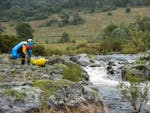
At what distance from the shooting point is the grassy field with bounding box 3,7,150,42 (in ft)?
517

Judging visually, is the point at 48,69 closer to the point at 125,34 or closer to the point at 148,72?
the point at 148,72

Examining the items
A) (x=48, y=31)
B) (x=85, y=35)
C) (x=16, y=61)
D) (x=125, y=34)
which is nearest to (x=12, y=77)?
(x=16, y=61)

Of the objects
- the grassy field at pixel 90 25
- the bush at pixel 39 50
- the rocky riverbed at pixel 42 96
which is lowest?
the grassy field at pixel 90 25

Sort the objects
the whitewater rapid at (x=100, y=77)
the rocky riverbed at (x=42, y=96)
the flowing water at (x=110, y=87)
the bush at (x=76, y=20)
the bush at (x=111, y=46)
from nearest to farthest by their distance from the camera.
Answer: the rocky riverbed at (x=42, y=96) < the flowing water at (x=110, y=87) < the whitewater rapid at (x=100, y=77) < the bush at (x=111, y=46) < the bush at (x=76, y=20)

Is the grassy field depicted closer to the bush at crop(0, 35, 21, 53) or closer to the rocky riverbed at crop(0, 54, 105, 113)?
the bush at crop(0, 35, 21, 53)

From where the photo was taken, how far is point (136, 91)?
22094mm

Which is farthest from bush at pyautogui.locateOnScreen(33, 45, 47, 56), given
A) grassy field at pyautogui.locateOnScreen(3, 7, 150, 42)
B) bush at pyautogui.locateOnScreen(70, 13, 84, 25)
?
bush at pyautogui.locateOnScreen(70, 13, 84, 25)

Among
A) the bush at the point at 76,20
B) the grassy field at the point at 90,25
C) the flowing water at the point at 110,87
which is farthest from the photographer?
the bush at the point at 76,20

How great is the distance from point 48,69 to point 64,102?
29.5 feet

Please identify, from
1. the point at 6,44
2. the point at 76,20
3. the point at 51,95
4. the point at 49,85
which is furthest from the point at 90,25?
the point at 51,95

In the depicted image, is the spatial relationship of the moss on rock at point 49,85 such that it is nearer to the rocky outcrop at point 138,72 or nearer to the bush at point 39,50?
the rocky outcrop at point 138,72

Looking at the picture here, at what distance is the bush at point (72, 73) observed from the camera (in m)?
27.7

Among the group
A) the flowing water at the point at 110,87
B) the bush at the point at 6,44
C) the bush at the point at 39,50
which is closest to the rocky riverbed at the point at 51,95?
the flowing water at the point at 110,87

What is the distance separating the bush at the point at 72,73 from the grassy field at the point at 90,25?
11464 centimetres
